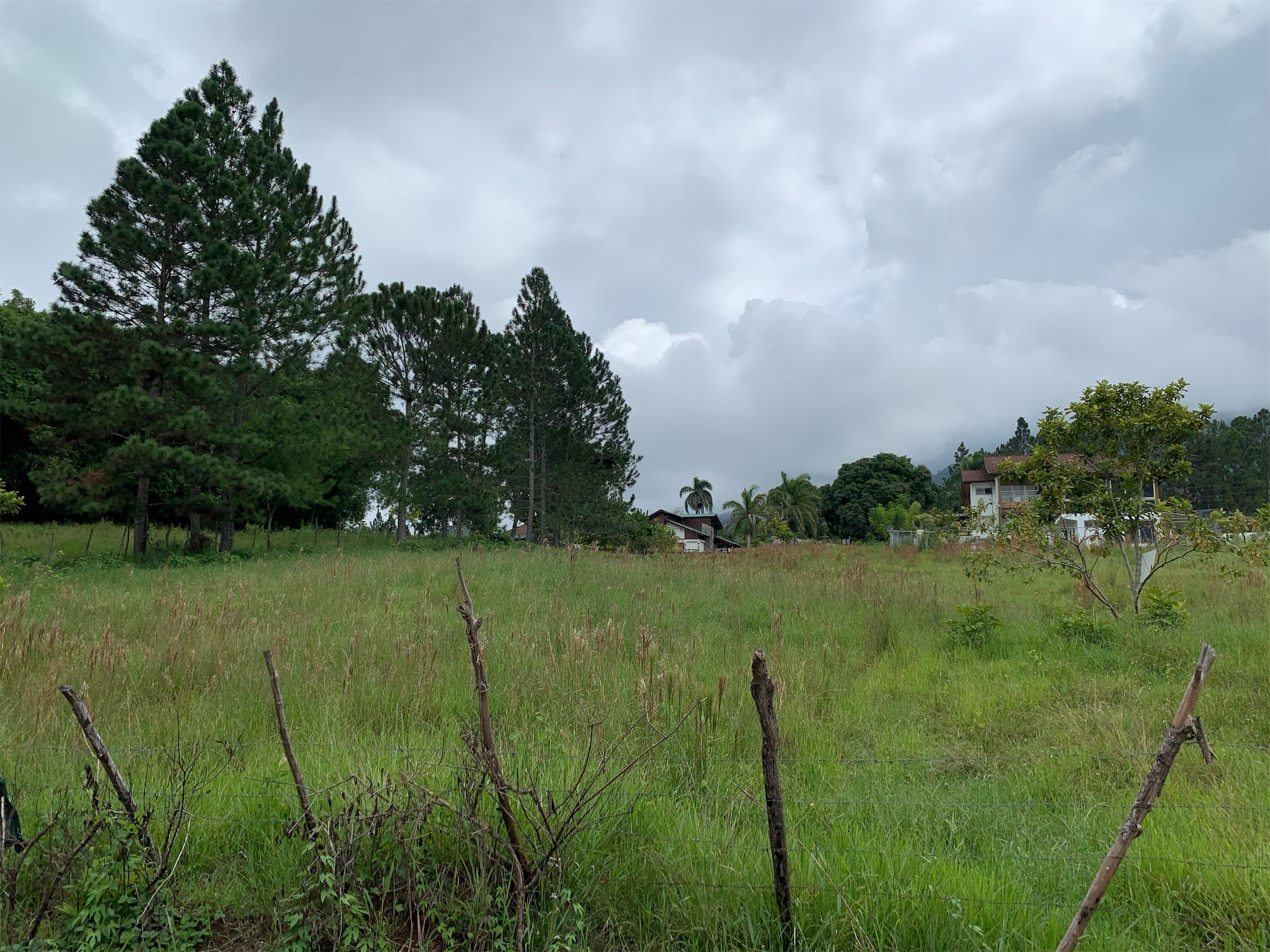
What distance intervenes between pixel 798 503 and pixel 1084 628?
1961 inches

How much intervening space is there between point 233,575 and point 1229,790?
12.1m

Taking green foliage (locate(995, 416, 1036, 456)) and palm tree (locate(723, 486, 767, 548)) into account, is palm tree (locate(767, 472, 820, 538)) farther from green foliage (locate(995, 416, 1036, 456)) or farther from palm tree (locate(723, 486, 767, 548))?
green foliage (locate(995, 416, 1036, 456))

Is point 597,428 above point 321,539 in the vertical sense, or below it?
above

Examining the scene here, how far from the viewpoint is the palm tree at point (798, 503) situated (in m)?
54.2

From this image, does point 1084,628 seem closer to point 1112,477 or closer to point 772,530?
point 1112,477

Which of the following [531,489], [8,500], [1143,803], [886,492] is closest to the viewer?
[1143,803]

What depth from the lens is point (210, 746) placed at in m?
3.25

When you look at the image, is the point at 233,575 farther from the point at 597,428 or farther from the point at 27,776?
the point at 597,428

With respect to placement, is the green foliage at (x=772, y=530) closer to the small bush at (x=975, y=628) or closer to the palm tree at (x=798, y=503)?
the palm tree at (x=798, y=503)

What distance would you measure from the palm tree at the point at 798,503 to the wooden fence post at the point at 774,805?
53.0 meters

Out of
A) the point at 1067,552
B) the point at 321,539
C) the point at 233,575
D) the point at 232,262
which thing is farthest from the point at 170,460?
the point at 1067,552

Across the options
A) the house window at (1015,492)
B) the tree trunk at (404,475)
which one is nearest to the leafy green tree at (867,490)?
→ the house window at (1015,492)

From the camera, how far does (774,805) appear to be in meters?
2.02

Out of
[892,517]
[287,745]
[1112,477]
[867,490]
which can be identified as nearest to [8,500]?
[287,745]
